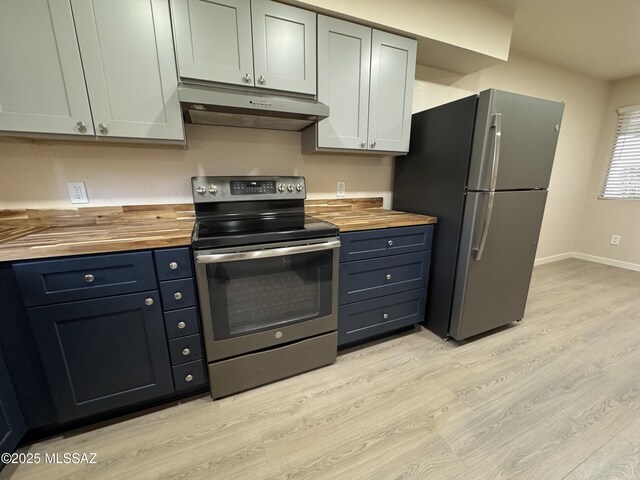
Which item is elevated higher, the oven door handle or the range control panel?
the range control panel

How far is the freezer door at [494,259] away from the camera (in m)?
1.71

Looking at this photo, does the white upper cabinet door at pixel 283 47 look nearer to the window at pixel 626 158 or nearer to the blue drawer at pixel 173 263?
the blue drawer at pixel 173 263

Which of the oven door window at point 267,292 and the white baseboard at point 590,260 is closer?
the oven door window at point 267,292

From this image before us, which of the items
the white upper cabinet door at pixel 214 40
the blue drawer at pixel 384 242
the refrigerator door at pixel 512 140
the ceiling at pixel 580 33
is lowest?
the blue drawer at pixel 384 242

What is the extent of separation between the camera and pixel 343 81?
169cm

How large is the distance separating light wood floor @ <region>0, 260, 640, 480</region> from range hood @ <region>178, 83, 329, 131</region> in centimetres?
156

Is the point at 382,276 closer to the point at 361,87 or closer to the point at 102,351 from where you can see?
the point at 361,87

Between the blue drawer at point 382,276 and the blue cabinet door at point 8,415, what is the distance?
1.53m

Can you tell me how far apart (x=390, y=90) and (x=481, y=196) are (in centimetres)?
94

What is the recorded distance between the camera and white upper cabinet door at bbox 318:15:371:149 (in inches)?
62.9

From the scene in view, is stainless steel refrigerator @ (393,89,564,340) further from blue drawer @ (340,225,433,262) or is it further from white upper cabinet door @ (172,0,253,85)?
white upper cabinet door @ (172,0,253,85)

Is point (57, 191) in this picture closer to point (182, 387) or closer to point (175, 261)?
point (175, 261)

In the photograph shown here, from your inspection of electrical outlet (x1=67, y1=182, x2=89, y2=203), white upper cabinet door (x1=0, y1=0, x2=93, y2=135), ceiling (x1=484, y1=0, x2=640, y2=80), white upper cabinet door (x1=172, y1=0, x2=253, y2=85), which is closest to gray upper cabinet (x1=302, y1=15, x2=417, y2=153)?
white upper cabinet door (x1=172, y1=0, x2=253, y2=85)

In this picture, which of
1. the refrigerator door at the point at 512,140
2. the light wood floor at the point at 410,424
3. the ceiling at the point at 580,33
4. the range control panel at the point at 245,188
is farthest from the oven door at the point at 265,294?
the ceiling at the point at 580,33
